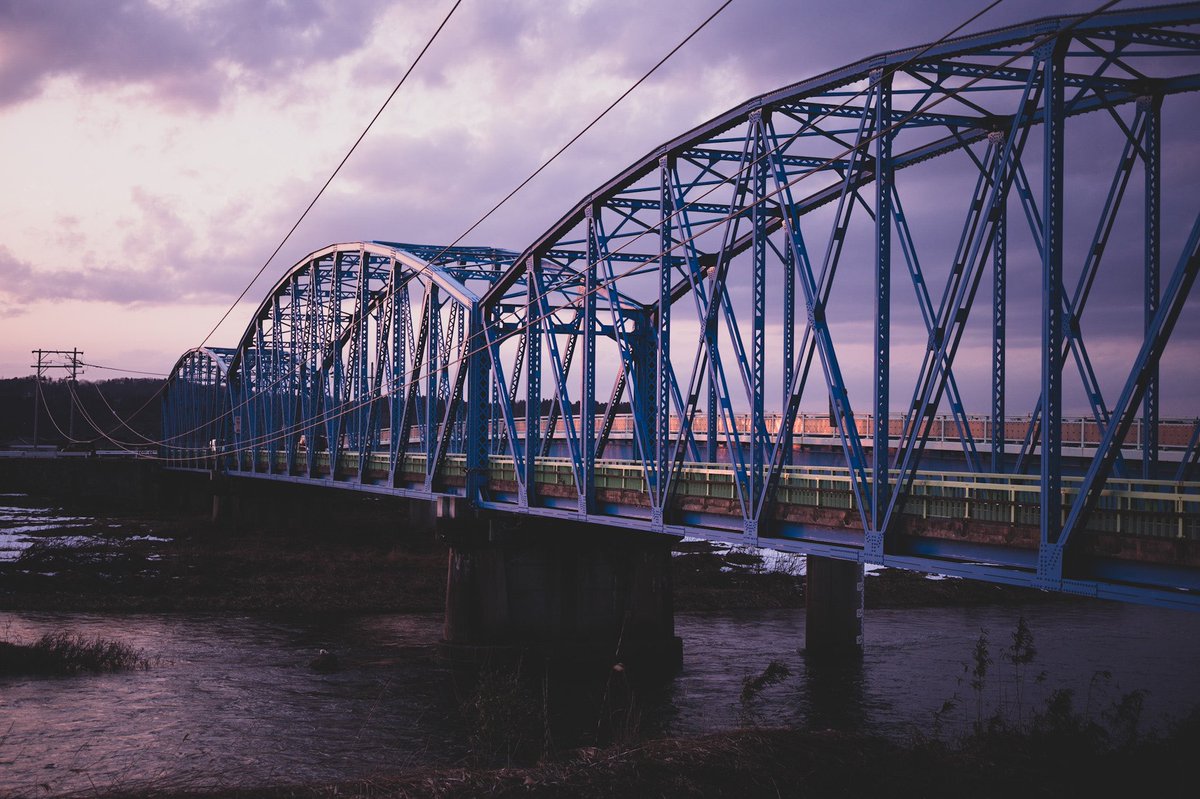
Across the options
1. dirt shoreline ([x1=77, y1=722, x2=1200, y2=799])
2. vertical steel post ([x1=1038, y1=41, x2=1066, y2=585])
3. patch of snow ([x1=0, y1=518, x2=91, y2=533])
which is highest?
vertical steel post ([x1=1038, y1=41, x2=1066, y2=585])

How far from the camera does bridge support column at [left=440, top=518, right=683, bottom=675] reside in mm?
36281

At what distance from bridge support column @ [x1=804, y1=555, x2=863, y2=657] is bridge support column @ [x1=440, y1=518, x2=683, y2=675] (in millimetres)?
4662

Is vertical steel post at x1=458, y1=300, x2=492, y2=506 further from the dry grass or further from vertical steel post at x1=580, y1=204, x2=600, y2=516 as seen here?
the dry grass

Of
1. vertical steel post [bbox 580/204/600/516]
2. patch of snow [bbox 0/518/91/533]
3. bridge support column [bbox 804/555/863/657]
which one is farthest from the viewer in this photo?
patch of snow [bbox 0/518/91/533]

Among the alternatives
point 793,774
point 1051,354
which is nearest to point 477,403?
point 793,774

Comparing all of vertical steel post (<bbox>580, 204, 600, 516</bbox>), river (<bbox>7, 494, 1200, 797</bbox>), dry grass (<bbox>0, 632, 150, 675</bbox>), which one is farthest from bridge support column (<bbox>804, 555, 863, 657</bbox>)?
dry grass (<bbox>0, 632, 150, 675</bbox>)

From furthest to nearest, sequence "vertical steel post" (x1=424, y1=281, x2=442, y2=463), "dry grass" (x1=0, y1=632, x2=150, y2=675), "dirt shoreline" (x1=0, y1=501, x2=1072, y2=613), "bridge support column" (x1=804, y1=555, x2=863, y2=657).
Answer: "dirt shoreline" (x1=0, y1=501, x2=1072, y2=613) < "vertical steel post" (x1=424, y1=281, x2=442, y2=463) < "bridge support column" (x1=804, y1=555, x2=863, y2=657) < "dry grass" (x1=0, y1=632, x2=150, y2=675)

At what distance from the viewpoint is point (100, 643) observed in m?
34.1

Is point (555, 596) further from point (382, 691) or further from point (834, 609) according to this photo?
point (834, 609)

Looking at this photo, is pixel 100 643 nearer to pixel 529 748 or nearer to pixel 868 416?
pixel 529 748

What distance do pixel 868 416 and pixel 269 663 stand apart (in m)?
22.9

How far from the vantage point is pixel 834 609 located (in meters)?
37.6

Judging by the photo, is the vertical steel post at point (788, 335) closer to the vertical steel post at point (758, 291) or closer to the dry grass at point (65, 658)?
the vertical steel post at point (758, 291)

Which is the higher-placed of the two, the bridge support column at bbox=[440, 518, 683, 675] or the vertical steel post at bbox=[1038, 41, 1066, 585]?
the vertical steel post at bbox=[1038, 41, 1066, 585]
